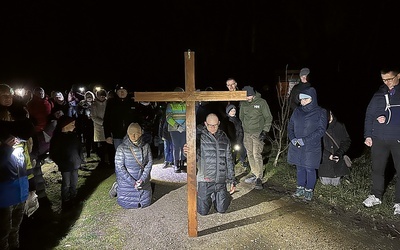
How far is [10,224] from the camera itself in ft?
12.3

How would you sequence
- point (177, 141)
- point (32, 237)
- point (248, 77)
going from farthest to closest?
point (248, 77) → point (177, 141) → point (32, 237)

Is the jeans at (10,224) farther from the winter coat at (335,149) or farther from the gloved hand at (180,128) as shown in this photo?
the winter coat at (335,149)

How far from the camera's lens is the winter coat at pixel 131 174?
5.41 meters

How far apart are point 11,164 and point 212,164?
2829mm

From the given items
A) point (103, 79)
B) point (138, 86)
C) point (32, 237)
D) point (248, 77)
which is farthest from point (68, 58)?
point (32, 237)

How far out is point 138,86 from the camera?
102 ft

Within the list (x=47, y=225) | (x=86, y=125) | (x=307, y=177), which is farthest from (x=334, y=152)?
(x=86, y=125)

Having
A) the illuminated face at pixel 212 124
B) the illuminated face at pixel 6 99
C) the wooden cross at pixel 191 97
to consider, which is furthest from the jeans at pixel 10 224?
the illuminated face at pixel 212 124

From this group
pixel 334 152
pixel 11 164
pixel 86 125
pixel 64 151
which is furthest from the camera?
pixel 86 125

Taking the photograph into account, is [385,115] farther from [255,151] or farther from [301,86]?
[301,86]

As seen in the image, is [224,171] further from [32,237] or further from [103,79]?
[103,79]

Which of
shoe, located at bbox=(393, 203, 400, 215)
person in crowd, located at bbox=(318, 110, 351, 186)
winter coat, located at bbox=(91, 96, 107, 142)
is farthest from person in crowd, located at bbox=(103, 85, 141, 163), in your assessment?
shoe, located at bbox=(393, 203, 400, 215)

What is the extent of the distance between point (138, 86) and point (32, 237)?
1077 inches

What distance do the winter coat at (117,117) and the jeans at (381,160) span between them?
5331mm
